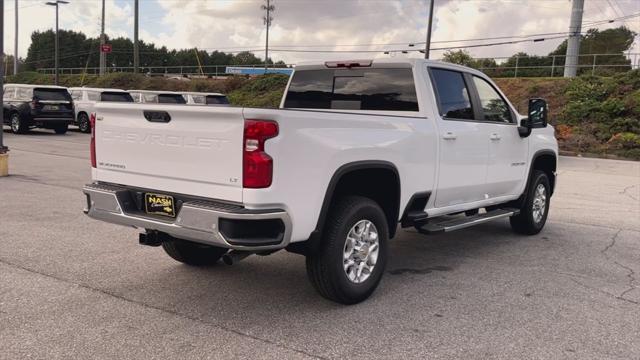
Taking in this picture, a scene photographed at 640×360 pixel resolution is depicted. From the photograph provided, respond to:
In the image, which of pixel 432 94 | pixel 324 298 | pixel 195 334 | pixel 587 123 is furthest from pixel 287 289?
pixel 587 123

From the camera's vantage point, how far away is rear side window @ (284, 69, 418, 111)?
5.38 meters

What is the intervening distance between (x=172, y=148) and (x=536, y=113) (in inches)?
178

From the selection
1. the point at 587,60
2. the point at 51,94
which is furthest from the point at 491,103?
the point at 587,60

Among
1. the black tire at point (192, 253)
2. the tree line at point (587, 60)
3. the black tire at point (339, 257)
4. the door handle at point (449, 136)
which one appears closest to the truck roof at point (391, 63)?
the door handle at point (449, 136)

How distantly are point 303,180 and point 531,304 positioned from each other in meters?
2.20

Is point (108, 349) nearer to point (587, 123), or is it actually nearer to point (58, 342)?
point (58, 342)

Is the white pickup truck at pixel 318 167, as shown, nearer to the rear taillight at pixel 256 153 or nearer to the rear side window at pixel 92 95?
the rear taillight at pixel 256 153

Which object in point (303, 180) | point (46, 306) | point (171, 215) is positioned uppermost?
point (303, 180)

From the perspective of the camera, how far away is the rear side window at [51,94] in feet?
67.8

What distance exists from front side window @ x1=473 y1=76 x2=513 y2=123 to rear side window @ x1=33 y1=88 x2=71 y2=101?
18.7m

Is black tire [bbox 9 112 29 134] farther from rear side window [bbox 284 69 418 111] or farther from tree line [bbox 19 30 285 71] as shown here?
tree line [bbox 19 30 285 71]

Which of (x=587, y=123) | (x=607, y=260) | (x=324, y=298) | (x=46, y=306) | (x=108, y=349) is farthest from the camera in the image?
(x=587, y=123)

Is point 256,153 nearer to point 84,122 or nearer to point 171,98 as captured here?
point 171,98

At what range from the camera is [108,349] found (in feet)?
11.7
